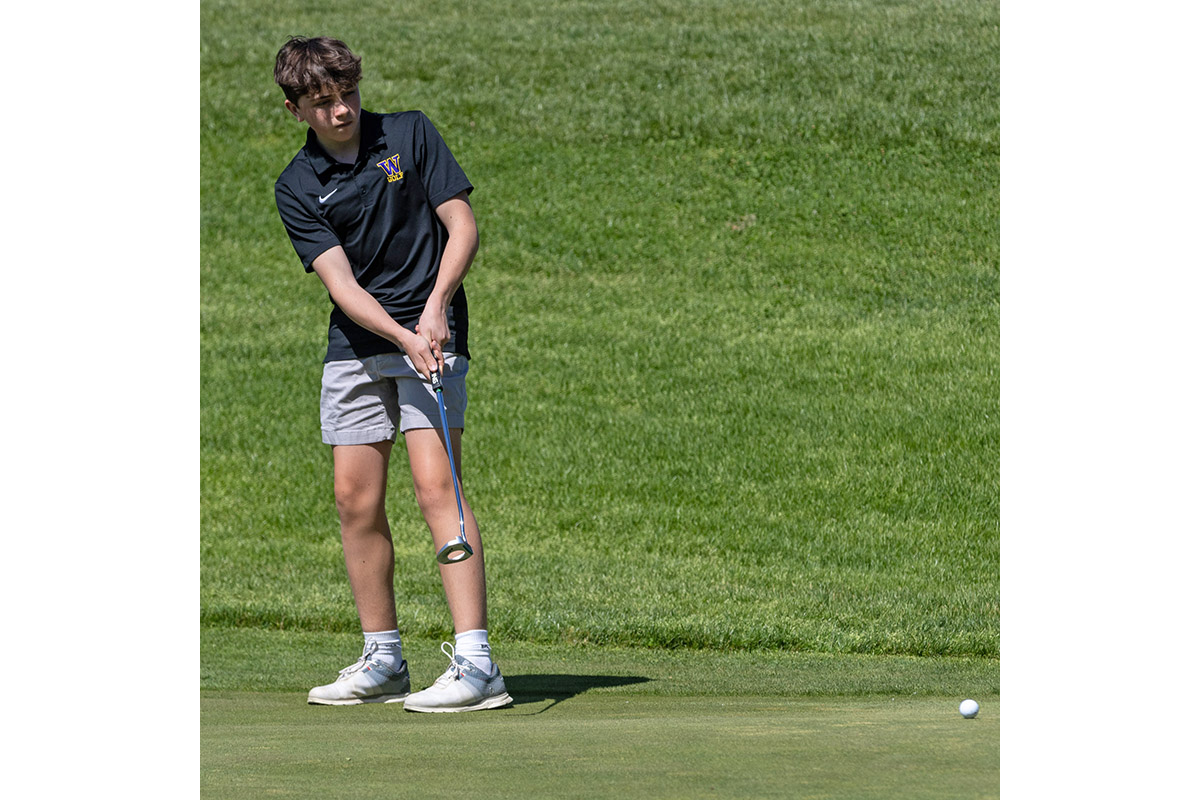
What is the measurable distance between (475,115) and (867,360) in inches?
289

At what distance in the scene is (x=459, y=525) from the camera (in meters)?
3.85

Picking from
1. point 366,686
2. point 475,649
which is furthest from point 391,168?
point 366,686

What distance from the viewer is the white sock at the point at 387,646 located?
4.02 m

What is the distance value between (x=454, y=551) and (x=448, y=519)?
13cm

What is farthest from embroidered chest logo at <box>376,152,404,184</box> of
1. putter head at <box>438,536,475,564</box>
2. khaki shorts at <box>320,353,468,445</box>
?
putter head at <box>438,536,475,564</box>


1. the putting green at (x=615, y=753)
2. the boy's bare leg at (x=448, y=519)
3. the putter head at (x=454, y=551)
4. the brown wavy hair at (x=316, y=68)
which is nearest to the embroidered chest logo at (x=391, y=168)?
the brown wavy hair at (x=316, y=68)

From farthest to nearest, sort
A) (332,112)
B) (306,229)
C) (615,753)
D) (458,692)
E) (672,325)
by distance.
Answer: (672,325)
(306,229)
(332,112)
(458,692)
(615,753)

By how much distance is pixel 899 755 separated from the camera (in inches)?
110

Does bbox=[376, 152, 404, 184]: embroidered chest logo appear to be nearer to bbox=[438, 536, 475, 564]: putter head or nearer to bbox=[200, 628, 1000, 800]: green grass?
bbox=[438, 536, 475, 564]: putter head

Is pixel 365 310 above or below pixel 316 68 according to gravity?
below

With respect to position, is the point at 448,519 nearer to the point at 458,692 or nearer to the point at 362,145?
the point at 458,692

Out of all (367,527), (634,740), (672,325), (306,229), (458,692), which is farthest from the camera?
(672,325)
